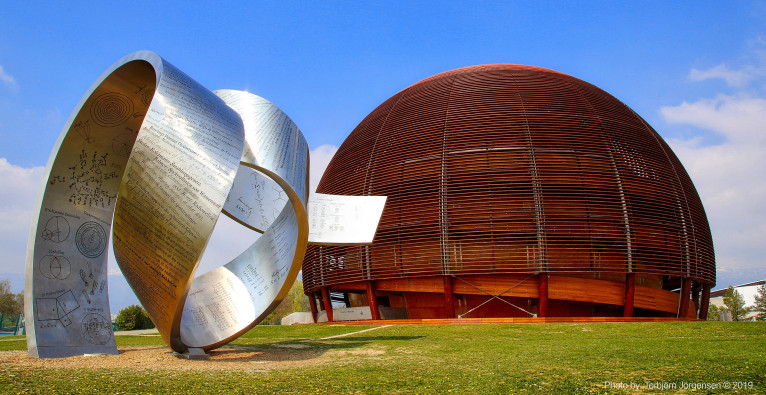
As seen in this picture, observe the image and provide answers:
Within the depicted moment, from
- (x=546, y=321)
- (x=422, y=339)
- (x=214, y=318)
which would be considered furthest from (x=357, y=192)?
(x=214, y=318)

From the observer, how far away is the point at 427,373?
289 inches

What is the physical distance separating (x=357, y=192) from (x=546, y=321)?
1046 cm

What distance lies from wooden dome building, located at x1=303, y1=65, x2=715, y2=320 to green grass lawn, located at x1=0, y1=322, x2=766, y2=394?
948 cm

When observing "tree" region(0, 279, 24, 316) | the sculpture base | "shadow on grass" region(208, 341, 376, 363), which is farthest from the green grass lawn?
"tree" region(0, 279, 24, 316)

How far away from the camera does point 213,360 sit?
941cm

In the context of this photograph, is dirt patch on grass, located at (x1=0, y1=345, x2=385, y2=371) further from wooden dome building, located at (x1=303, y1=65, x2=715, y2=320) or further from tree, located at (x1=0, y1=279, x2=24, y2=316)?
tree, located at (x1=0, y1=279, x2=24, y2=316)

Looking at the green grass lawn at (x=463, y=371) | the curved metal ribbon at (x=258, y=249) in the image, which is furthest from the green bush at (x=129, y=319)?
the green grass lawn at (x=463, y=371)

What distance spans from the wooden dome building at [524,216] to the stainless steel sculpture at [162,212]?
10450 mm

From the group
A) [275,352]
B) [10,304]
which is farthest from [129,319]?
[10,304]

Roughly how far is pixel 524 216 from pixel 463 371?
15.1 meters

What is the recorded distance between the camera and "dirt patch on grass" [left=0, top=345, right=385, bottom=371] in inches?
322

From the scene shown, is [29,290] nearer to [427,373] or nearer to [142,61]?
[142,61]

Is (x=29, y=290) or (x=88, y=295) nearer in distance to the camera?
(x=29, y=290)

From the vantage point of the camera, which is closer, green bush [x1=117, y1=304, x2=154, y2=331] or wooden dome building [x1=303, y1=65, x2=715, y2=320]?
wooden dome building [x1=303, y1=65, x2=715, y2=320]
